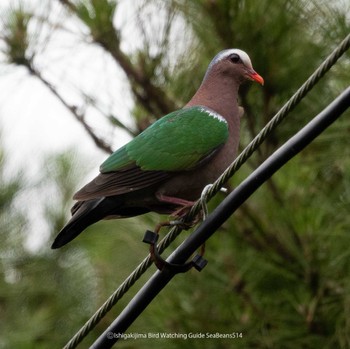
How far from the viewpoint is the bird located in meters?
3.46

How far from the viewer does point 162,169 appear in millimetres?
3533

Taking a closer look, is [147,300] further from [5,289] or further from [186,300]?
→ [5,289]

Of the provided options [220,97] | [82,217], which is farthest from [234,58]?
[82,217]

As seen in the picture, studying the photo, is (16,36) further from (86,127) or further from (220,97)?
(220,97)

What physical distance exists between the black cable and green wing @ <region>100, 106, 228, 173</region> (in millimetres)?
776

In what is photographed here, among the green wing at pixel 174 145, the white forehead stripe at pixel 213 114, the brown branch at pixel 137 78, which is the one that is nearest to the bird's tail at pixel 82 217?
the green wing at pixel 174 145

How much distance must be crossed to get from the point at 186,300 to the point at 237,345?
29cm

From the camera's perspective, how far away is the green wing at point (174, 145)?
11.6 feet

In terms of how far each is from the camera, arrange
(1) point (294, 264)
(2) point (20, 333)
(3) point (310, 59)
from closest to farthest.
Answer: (1) point (294, 264), (3) point (310, 59), (2) point (20, 333)

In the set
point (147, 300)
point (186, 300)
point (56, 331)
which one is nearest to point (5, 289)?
point (56, 331)

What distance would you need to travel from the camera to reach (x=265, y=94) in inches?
172

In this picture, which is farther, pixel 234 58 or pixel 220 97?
pixel 234 58

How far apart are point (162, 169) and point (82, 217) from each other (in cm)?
32

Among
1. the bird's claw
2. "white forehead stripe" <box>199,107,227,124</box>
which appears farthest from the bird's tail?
the bird's claw
